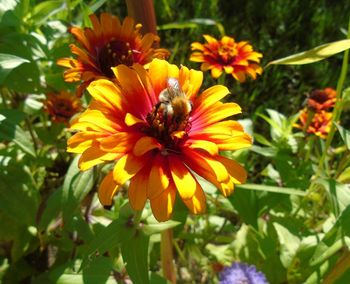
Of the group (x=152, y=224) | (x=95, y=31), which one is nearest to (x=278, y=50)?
(x=95, y=31)

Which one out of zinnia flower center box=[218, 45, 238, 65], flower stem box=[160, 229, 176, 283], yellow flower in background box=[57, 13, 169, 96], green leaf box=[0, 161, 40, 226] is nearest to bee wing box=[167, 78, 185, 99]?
yellow flower in background box=[57, 13, 169, 96]

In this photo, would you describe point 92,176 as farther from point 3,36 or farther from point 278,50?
point 278,50

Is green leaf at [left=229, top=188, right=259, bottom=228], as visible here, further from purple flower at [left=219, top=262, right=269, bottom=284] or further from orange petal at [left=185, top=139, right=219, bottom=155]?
orange petal at [left=185, top=139, right=219, bottom=155]

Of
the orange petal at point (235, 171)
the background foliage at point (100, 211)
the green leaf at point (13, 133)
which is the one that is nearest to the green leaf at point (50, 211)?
the background foliage at point (100, 211)

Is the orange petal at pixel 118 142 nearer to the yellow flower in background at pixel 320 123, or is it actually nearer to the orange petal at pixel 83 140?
the orange petal at pixel 83 140

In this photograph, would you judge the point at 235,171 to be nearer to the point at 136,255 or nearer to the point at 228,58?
the point at 136,255

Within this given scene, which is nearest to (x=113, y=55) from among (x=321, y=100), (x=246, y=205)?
(x=246, y=205)
